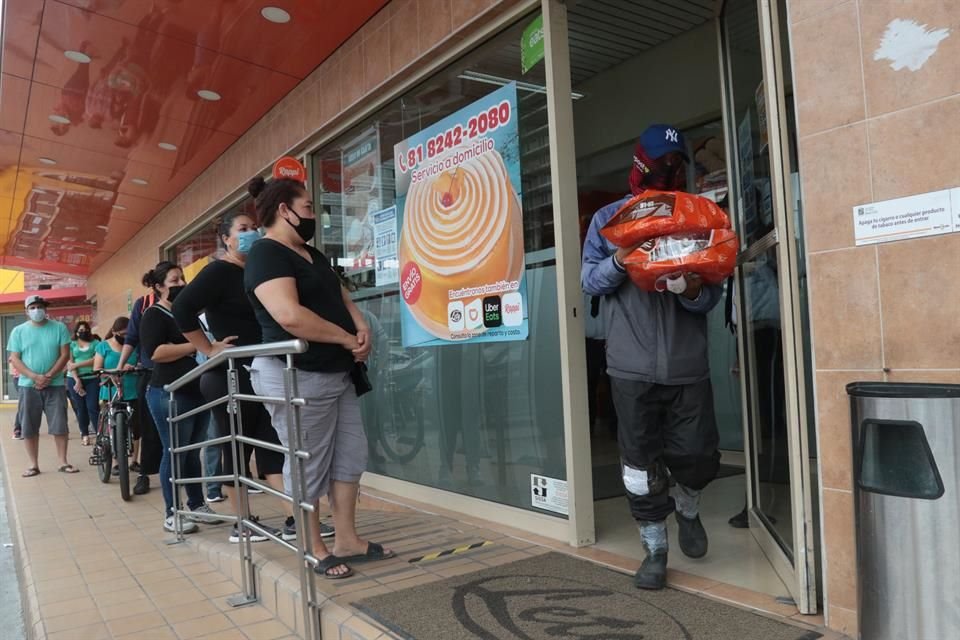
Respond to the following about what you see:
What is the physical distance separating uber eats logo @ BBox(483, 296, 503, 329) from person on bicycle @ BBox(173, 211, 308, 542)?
1.22 meters

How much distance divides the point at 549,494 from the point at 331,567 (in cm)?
115

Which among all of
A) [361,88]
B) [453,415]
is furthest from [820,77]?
[361,88]

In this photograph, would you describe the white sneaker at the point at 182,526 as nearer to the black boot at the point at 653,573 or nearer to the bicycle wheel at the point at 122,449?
the bicycle wheel at the point at 122,449

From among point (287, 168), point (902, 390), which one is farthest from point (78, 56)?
point (902, 390)

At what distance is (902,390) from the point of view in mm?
1702

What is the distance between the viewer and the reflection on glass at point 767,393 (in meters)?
2.55

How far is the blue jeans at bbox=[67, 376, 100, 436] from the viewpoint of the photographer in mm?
8914

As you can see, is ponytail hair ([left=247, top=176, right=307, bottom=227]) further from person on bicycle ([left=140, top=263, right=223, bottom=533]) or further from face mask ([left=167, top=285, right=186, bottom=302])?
face mask ([left=167, top=285, right=186, bottom=302])

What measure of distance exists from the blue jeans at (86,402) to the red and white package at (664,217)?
8627 mm

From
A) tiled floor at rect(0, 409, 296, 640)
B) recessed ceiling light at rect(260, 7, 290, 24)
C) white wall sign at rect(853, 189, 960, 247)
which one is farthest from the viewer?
recessed ceiling light at rect(260, 7, 290, 24)

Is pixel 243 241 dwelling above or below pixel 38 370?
above

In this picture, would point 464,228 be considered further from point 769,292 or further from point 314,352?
point 769,292

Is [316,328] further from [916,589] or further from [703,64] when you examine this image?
[703,64]

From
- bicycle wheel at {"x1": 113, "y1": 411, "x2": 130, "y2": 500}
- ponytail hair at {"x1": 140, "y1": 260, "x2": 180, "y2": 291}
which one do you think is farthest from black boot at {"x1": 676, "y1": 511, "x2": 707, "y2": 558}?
bicycle wheel at {"x1": 113, "y1": 411, "x2": 130, "y2": 500}
